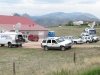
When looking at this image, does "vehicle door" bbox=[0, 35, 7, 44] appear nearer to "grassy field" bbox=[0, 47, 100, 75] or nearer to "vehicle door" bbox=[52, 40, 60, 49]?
"vehicle door" bbox=[52, 40, 60, 49]

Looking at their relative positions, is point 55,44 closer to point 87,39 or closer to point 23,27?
point 87,39

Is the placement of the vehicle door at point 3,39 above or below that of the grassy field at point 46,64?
above

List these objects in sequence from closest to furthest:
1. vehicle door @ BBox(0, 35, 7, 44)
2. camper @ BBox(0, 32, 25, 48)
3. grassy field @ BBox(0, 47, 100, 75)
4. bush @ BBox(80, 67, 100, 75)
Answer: bush @ BBox(80, 67, 100, 75), grassy field @ BBox(0, 47, 100, 75), camper @ BBox(0, 32, 25, 48), vehicle door @ BBox(0, 35, 7, 44)

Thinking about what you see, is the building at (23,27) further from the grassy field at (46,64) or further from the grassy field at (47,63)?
the grassy field at (46,64)

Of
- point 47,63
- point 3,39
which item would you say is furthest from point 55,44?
point 47,63

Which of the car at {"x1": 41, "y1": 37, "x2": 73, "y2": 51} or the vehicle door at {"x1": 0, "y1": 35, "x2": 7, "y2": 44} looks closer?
the car at {"x1": 41, "y1": 37, "x2": 73, "y2": 51}

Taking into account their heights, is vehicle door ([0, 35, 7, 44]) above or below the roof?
below

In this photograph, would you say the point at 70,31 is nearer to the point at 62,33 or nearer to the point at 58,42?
the point at 62,33

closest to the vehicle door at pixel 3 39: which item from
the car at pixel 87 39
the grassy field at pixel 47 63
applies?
the grassy field at pixel 47 63

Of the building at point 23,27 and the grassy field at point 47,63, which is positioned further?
the building at point 23,27

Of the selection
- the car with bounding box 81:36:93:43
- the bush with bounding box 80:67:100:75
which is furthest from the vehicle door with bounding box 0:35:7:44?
the bush with bounding box 80:67:100:75

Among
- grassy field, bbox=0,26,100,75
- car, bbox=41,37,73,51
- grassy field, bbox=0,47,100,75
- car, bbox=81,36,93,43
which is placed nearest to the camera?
grassy field, bbox=0,26,100,75

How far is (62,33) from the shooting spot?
90.5 m

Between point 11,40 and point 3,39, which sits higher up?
point 3,39
